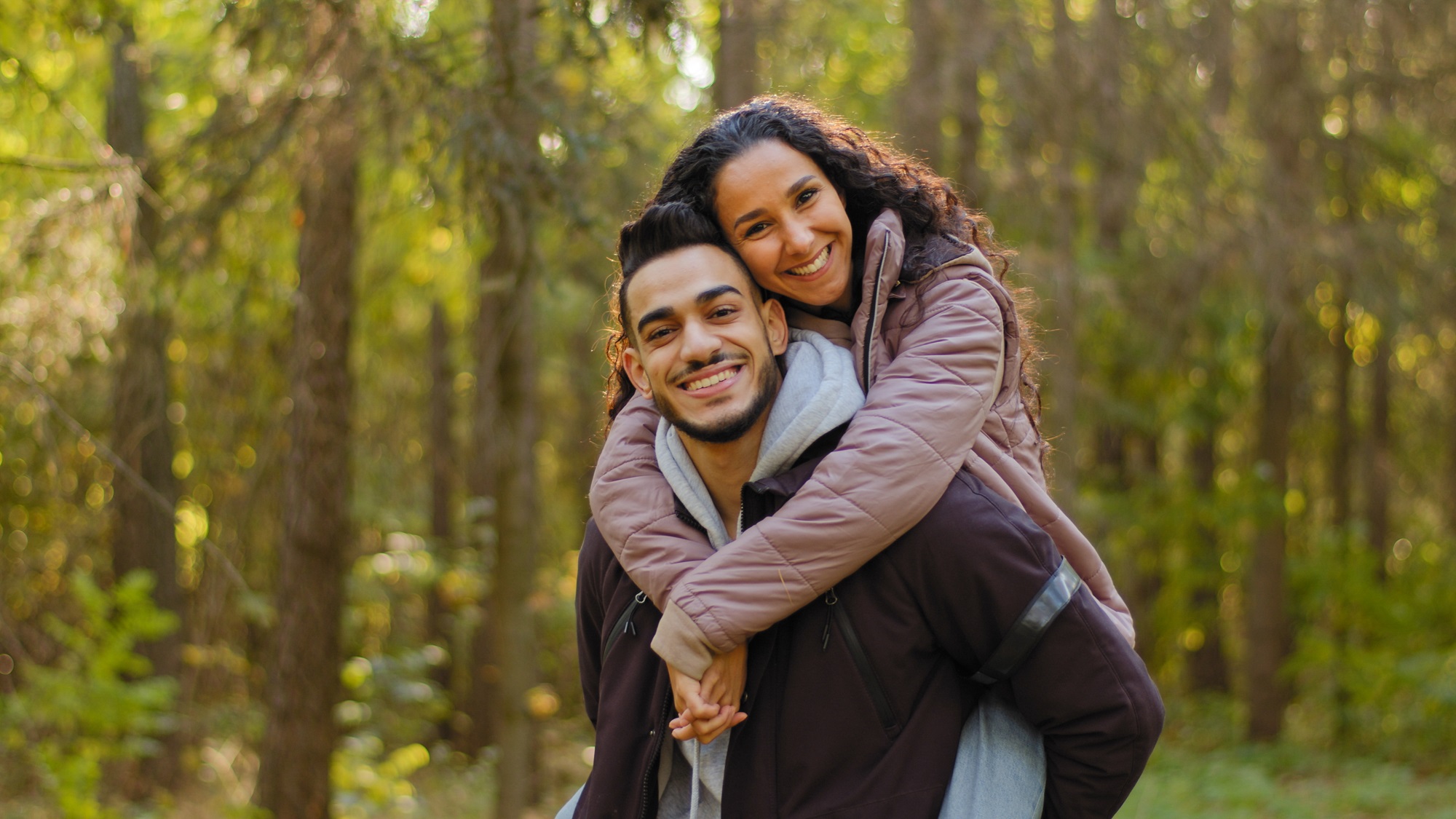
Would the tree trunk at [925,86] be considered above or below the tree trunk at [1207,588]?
above

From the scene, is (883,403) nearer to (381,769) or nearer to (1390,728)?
(381,769)

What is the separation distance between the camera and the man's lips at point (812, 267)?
242 cm

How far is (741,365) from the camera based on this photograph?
2219 mm

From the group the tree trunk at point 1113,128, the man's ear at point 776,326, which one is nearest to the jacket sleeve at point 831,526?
the man's ear at point 776,326

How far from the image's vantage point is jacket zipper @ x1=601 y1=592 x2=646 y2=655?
2.27 meters

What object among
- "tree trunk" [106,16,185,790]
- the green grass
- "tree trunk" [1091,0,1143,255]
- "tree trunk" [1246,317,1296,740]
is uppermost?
"tree trunk" [1091,0,1143,255]

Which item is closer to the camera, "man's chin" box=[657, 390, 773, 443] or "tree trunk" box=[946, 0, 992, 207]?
"man's chin" box=[657, 390, 773, 443]

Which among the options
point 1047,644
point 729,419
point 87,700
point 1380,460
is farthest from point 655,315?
point 1380,460

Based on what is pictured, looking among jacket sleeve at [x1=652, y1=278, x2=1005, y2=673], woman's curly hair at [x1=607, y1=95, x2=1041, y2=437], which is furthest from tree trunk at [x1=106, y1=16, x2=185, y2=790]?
jacket sleeve at [x1=652, y1=278, x2=1005, y2=673]

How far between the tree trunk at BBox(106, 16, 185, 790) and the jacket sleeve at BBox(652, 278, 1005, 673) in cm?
257

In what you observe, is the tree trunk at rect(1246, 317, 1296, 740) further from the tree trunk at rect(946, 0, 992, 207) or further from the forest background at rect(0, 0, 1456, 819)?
the tree trunk at rect(946, 0, 992, 207)

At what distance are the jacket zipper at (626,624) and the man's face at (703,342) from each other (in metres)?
0.34

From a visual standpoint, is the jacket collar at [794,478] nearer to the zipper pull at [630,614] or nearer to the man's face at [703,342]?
the man's face at [703,342]

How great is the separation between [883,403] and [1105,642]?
1.82 feet
